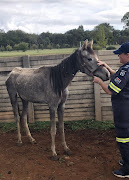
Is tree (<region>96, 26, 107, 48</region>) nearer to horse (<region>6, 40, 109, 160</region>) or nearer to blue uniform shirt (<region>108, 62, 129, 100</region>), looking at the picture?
horse (<region>6, 40, 109, 160</region>)

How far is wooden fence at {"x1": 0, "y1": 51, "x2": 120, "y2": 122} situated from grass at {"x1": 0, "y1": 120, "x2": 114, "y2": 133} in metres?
0.18

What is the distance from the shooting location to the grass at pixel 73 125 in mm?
6190

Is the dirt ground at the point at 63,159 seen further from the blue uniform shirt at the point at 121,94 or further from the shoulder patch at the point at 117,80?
the shoulder patch at the point at 117,80

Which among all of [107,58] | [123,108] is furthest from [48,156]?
[107,58]

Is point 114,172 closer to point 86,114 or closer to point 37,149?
point 37,149

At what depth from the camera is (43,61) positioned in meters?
6.42

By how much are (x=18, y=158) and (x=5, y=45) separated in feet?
103

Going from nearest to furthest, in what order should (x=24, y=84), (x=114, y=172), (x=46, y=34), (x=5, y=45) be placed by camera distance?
1. (x=114, y=172)
2. (x=24, y=84)
3. (x=5, y=45)
4. (x=46, y=34)

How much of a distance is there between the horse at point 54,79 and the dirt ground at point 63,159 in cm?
30

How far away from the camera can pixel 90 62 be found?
3633mm

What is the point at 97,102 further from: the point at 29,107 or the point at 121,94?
the point at 121,94

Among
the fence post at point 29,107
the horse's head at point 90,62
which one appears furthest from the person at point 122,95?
the fence post at point 29,107

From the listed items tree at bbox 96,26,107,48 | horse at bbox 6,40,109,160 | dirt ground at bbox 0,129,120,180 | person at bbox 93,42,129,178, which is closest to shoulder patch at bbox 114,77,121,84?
person at bbox 93,42,129,178

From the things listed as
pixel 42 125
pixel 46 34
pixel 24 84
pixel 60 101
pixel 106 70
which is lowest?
pixel 42 125
